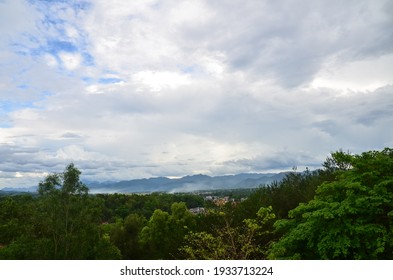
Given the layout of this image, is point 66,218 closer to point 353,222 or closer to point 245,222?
point 245,222

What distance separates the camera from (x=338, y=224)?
1008 centimetres

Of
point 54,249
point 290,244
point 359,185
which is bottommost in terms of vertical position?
point 54,249

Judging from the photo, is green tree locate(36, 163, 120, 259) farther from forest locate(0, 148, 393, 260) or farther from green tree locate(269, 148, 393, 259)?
green tree locate(269, 148, 393, 259)

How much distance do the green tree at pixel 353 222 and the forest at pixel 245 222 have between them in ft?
0.09

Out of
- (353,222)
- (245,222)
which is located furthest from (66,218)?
(353,222)

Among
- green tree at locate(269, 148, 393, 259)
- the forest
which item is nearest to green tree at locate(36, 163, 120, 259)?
the forest

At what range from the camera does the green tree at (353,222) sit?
31.5ft

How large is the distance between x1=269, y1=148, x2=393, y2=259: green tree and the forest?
0.03 m

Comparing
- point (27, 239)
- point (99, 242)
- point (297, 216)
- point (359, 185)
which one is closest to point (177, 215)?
point (99, 242)

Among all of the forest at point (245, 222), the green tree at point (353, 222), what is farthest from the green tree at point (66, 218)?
the green tree at point (353, 222)

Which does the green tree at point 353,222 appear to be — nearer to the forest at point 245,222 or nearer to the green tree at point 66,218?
the forest at point 245,222

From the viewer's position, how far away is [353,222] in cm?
1005
